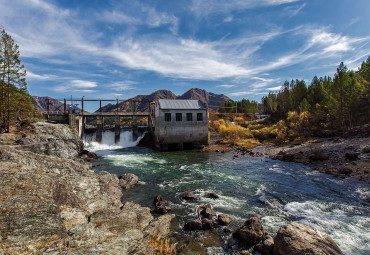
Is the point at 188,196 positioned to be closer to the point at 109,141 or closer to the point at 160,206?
the point at 160,206

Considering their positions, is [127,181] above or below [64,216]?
below

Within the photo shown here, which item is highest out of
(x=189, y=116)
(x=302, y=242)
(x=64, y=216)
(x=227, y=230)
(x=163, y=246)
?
(x=189, y=116)

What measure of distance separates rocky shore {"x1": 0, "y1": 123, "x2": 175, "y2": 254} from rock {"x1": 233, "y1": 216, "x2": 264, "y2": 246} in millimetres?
3936

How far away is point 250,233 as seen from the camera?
10094mm

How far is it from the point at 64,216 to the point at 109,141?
3952cm

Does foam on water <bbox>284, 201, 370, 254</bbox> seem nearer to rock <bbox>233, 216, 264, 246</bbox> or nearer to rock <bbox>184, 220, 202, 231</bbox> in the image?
rock <bbox>233, 216, 264, 246</bbox>

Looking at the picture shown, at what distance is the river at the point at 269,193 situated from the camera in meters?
11.9

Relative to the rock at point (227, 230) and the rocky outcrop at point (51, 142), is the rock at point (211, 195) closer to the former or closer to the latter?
the rock at point (227, 230)

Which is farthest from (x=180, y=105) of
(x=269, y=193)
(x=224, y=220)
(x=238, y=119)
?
(x=238, y=119)

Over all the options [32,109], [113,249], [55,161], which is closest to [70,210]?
[113,249]

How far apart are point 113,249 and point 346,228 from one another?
12.4m

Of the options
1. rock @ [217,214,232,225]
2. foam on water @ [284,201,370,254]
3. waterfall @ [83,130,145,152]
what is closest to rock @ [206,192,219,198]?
rock @ [217,214,232,225]

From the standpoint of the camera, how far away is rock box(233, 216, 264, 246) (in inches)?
396

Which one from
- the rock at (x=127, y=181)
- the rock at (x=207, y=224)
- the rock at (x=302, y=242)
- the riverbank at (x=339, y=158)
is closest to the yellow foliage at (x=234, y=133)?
the riverbank at (x=339, y=158)
